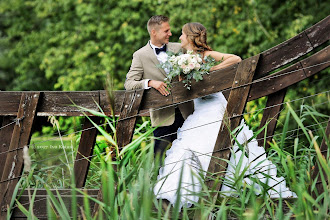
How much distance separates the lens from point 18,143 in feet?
13.9

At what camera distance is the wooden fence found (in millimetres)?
3656

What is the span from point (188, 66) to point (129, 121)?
559 millimetres

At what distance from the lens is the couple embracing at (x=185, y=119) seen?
3.90 m

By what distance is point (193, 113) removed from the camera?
4.31 m

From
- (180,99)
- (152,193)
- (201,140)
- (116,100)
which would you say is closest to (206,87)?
(180,99)

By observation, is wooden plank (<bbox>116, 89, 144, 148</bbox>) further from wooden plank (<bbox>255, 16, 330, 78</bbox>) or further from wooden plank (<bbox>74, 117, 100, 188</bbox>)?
wooden plank (<bbox>255, 16, 330, 78</bbox>)

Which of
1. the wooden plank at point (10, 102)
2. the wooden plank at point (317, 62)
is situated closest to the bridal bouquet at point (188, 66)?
the wooden plank at point (317, 62)

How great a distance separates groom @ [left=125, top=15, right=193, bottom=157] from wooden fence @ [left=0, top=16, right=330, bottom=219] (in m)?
0.30

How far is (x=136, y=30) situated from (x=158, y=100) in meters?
8.91

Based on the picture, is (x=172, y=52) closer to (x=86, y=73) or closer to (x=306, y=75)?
(x=306, y=75)

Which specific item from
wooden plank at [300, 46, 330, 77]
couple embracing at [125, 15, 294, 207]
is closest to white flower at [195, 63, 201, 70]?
couple embracing at [125, 15, 294, 207]

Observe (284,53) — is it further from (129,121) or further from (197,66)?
(129,121)

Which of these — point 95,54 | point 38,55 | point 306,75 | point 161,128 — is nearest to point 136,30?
point 95,54

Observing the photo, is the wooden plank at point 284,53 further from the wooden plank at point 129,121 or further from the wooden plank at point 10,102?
the wooden plank at point 10,102
